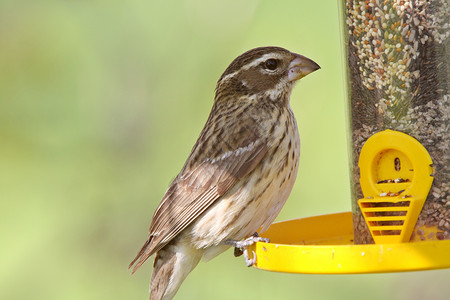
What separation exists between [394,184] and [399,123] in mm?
365

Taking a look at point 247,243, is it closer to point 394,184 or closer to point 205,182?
point 205,182

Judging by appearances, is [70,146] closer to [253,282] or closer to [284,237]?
[253,282]

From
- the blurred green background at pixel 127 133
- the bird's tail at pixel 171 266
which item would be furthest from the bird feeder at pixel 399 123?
the blurred green background at pixel 127 133

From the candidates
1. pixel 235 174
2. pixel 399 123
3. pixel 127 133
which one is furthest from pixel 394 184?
pixel 127 133

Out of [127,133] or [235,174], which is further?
[127,133]

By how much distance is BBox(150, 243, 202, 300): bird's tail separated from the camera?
5.64 meters

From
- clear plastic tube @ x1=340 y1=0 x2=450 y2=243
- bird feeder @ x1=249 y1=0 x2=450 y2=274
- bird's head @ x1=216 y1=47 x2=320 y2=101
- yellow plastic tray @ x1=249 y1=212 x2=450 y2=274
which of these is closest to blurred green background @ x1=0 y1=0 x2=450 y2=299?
bird's head @ x1=216 y1=47 x2=320 y2=101

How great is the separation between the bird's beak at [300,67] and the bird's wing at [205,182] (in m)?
0.47

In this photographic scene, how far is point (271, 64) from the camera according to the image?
18.7 ft

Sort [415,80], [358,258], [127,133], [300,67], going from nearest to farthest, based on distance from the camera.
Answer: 1. [358,258]
2. [415,80]
3. [300,67]
4. [127,133]

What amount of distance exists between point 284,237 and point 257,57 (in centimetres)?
129

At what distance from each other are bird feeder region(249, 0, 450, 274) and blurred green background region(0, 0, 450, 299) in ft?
7.83

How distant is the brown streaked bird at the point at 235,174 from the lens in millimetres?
5301

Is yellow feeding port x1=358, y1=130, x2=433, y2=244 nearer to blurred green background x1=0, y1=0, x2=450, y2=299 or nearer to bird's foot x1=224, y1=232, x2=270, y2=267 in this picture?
bird's foot x1=224, y1=232, x2=270, y2=267
